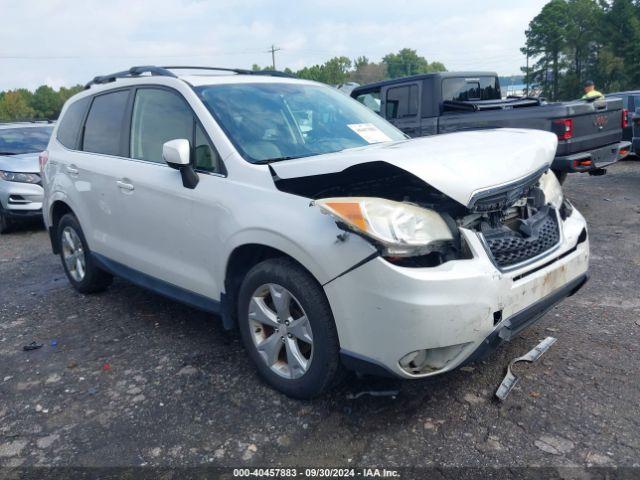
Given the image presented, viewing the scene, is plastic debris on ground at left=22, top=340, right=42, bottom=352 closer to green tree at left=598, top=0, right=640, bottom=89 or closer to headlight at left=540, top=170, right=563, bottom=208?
headlight at left=540, top=170, right=563, bottom=208

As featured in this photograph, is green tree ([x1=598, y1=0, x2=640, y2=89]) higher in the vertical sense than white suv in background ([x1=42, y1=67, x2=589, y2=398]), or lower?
higher

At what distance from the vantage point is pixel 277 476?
2480 mm

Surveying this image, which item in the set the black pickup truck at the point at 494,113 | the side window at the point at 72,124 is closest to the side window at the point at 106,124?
the side window at the point at 72,124

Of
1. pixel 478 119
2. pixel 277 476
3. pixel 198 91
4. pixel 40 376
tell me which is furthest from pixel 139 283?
pixel 478 119

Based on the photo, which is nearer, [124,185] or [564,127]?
[124,185]

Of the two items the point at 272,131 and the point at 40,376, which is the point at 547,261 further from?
the point at 40,376

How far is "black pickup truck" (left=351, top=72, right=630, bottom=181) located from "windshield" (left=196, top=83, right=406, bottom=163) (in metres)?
3.55

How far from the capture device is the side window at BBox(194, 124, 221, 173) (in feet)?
10.8

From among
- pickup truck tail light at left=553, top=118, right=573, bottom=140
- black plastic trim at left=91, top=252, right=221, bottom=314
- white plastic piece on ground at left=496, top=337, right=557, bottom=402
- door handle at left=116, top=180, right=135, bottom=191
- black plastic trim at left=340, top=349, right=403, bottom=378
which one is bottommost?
white plastic piece on ground at left=496, top=337, right=557, bottom=402

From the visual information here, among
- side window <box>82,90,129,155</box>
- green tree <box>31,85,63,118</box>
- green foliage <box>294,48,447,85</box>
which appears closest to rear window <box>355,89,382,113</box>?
side window <box>82,90,129,155</box>

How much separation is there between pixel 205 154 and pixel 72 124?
2.30 m

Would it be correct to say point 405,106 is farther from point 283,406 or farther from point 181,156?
point 283,406

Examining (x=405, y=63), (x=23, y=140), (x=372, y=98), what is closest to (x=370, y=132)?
(x=372, y=98)

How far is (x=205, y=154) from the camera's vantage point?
133 inches
